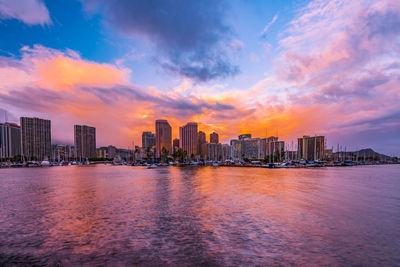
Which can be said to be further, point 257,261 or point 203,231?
point 203,231

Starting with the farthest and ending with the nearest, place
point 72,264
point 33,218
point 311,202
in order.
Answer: point 311,202
point 33,218
point 72,264

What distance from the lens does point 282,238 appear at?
17.0 meters

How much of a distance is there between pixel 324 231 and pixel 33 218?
30029 millimetres

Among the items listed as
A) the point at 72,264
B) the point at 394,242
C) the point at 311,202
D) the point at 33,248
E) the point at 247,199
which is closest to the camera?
the point at 72,264

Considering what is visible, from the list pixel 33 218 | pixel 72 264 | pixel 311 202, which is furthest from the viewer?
pixel 311 202

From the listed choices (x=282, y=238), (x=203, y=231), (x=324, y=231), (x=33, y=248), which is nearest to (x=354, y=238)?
(x=324, y=231)

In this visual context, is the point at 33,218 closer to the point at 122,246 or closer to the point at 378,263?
the point at 122,246

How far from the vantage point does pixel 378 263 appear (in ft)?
43.1

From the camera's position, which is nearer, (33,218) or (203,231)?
(203,231)

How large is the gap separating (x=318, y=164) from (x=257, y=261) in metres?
207

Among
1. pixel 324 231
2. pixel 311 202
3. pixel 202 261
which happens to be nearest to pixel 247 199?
pixel 311 202

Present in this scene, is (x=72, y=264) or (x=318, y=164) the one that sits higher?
(x=72, y=264)

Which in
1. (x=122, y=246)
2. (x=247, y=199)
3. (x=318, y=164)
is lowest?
(x=318, y=164)

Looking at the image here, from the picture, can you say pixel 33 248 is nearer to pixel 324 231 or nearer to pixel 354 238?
pixel 324 231
